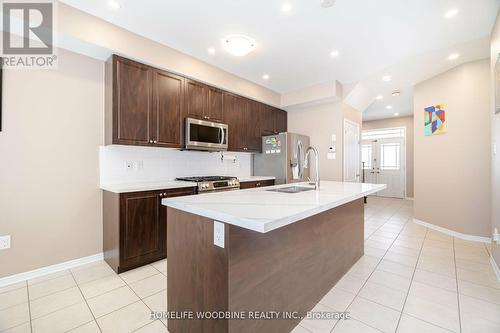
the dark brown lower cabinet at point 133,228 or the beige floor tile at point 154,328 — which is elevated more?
the dark brown lower cabinet at point 133,228

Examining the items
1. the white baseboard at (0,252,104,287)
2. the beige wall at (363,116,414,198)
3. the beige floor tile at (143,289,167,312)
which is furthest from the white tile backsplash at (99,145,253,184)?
the beige wall at (363,116,414,198)

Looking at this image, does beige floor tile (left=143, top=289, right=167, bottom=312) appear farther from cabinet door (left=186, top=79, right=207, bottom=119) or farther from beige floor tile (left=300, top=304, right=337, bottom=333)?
cabinet door (left=186, top=79, right=207, bottom=119)

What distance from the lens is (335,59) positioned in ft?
10.8

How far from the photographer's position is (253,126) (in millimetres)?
4320

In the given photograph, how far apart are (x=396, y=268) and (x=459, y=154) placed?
2.39 meters

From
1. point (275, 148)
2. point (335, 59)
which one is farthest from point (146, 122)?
point (335, 59)

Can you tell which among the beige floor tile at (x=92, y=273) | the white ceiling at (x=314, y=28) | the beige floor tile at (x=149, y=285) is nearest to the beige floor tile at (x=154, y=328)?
the beige floor tile at (x=149, y=285)

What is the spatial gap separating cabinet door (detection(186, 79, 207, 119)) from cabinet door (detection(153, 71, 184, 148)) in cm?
12

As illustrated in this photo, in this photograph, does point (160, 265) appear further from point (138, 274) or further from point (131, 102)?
point (131, 102)

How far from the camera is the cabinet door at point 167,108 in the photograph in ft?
9.32

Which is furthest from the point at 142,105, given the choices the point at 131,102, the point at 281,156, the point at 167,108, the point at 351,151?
the point at 351,151

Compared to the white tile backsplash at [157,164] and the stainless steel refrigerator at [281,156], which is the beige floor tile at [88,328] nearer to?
the white tile backsplash at [157,164]

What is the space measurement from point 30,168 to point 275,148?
3483mm

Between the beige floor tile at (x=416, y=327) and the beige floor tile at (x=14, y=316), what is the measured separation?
275cm
